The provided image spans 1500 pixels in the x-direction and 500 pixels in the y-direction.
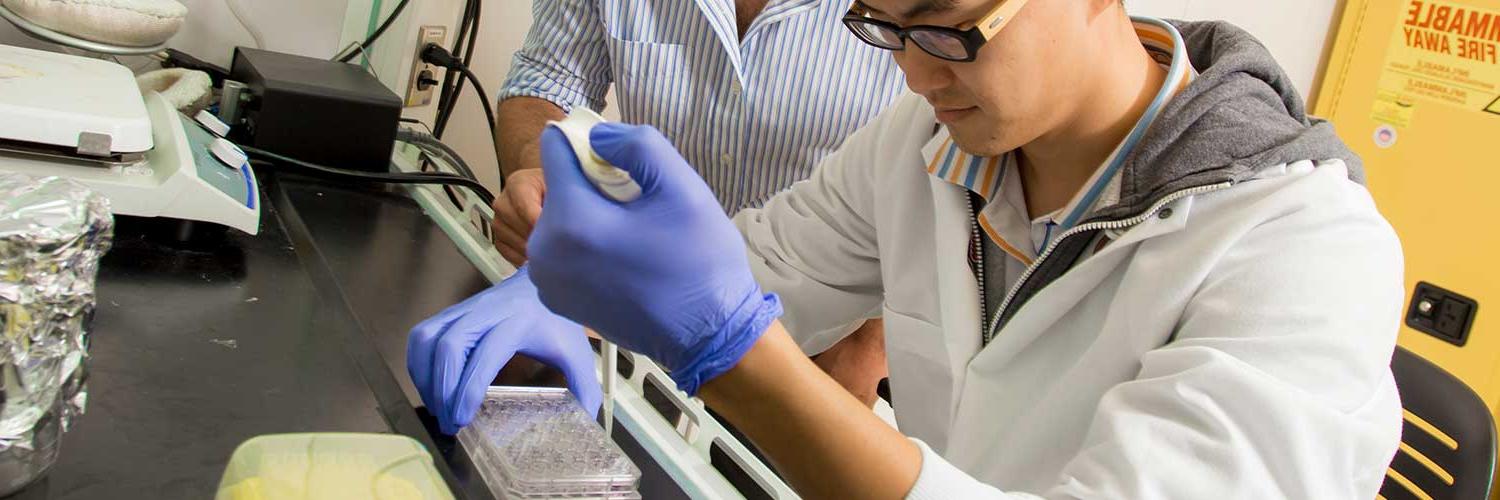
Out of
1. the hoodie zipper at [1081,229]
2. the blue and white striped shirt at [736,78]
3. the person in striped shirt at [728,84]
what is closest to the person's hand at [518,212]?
the person in striped shirt at [728,84]

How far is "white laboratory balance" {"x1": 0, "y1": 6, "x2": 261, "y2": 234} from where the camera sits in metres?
1.22

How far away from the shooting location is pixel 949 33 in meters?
1.08

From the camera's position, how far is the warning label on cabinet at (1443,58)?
299 cm

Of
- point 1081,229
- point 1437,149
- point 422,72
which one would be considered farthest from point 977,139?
point 1437,149

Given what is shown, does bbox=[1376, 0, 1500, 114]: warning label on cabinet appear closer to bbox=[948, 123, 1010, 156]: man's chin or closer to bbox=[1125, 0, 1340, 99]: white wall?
bbox=[1125, 0, 1340, 99]: white wall

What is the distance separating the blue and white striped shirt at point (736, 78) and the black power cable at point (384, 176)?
0.24 meters

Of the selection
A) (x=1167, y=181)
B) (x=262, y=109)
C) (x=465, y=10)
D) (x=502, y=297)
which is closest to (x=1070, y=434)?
(x=1167, y=181)

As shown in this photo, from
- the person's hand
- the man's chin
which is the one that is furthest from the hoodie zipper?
the person's hand

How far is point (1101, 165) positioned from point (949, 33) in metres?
0.29

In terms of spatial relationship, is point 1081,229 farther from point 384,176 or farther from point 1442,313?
point 1442,313

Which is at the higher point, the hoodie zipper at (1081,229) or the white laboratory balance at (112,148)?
the hoodie zipper at (1081,229)

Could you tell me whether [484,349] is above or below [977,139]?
below

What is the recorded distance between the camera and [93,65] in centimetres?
149

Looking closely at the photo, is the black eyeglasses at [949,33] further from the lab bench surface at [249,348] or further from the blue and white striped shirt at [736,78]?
the blue and white striped shirt at [736,78]
